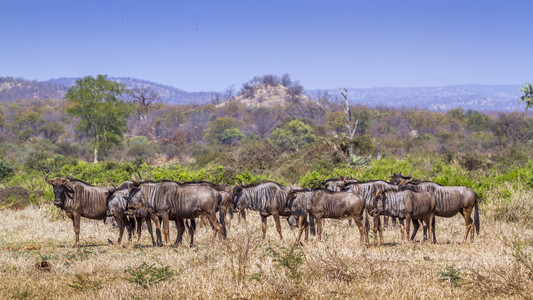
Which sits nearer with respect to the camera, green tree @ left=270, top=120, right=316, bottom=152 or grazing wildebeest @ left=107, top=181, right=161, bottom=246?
grazing wildebeest @ left=107, top=181, right=161, bottom=246

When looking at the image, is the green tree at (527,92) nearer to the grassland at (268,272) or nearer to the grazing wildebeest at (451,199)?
the grazing wildebeest at (451,199)

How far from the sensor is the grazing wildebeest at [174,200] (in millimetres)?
10844

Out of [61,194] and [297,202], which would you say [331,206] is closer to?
[297,202]

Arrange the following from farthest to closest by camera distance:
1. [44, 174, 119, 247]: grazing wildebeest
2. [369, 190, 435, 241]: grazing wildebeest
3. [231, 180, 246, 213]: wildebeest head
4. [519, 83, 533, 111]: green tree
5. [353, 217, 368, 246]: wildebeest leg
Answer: [519, 83, 533, 111]: green tree, [231, 180, 246, 213]: wildebeest head, [44, 174, 119, 247]: grazing wildebeest, [369, 190, 435, 241]: grazing wildebeest, [353, 217, 368, 246]: wildebeest leg

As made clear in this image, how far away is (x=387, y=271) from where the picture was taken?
7.59 meters

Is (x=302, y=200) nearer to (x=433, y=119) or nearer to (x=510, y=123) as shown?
(x=510, y=123)

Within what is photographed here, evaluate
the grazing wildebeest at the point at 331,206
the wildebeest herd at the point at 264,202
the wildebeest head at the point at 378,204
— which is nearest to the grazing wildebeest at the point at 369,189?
the wildebeest herd at the point at 264,202

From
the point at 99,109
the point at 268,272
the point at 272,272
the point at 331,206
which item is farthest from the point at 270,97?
the point at 272,272

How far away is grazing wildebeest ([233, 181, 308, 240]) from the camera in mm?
11500

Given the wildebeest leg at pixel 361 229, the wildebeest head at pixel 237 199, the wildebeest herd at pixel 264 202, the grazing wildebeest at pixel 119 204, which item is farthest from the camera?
the wildebeest head at pixel 237 199

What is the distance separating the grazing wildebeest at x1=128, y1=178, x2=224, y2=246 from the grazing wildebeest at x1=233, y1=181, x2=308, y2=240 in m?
0.90

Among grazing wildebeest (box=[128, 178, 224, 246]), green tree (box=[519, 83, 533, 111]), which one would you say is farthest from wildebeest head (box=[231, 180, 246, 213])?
green tree (box=[519, 83, 533, 111])

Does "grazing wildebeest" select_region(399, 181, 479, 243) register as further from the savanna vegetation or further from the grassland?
the grassland

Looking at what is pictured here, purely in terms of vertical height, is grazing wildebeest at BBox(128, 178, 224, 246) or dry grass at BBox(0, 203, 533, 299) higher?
grazing wildebeest at BBox(128, 178, 224, 246)
